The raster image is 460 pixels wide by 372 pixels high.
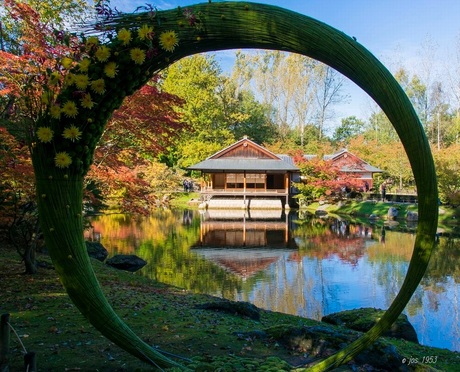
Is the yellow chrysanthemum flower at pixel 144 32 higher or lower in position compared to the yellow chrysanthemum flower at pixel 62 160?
higher

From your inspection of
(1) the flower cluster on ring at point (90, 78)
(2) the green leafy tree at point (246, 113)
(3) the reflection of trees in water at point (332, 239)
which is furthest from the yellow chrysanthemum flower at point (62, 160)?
(2) the green leafy tree at point (246, 113)

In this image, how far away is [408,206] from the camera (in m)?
23.0

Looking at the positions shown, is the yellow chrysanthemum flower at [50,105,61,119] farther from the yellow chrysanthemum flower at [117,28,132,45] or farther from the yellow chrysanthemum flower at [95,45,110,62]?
the yellow chrysanthemum flower at [117,28,132,45]

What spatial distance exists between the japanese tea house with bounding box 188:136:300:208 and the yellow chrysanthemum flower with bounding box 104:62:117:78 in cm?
2383

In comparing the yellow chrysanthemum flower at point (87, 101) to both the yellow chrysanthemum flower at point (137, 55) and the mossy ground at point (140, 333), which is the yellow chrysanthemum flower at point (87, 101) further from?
the mossy ground at point (140, 333)

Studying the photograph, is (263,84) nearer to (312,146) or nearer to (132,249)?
(312,146)

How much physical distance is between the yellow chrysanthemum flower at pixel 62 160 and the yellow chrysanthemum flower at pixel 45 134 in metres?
0.11

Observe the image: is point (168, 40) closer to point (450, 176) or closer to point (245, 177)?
point (450, 176)

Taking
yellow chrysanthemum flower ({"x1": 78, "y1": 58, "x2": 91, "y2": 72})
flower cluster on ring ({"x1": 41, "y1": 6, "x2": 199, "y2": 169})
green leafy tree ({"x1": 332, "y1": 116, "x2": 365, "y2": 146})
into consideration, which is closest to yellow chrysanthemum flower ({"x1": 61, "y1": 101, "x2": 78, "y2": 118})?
flower cluster on ring ({"x1": 41, "y1": 6, "x2": 199, "y2": 169})

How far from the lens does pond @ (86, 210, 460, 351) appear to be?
316 inches

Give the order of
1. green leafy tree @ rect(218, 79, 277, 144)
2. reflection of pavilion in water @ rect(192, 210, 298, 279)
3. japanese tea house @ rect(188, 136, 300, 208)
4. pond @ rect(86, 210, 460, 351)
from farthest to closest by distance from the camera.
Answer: green leafy tree @ rect(218, 79, 277, 144)
japanese tea house @ rect(188, 136, 300, 208)
reflection of pavilion in water @ rect(192, 210, 298, 279)
pond @ rect(86, 210, 460, 351)

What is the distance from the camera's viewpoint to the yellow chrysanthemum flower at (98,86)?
2.47m

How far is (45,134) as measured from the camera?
2.51 metres

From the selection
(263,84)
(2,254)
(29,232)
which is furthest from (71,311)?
(263,84)
